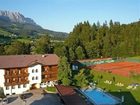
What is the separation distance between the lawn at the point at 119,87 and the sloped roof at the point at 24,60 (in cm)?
822

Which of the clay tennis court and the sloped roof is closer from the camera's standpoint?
the sloped roof

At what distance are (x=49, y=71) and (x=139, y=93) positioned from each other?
1572 centimetres

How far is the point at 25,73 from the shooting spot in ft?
155

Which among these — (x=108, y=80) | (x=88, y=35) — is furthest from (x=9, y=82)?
(x=88, y=35)

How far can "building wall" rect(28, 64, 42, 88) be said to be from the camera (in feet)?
156

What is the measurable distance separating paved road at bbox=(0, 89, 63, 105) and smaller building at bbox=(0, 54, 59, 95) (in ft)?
12.7

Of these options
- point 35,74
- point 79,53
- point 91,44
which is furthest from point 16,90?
point 91,44

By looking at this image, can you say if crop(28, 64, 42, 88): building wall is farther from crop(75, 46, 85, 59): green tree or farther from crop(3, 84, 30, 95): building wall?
crop(75, 46, 85, 59): green tree

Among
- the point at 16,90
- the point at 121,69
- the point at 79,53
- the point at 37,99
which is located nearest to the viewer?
the point at 37,99

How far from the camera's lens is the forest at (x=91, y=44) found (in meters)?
77.6

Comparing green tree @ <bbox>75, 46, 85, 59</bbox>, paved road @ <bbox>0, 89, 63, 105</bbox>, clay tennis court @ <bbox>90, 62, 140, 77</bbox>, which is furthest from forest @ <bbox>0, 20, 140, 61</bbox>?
paved road @ <bbox>0, 89, 63, 105</bbox>

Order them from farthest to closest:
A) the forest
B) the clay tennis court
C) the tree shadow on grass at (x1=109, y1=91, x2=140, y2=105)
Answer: the forest → the clay tennis court → the tree shadow on grass at (x1=109, y1=91, x2=140, y2=105)

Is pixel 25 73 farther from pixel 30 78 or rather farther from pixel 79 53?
pixel 79 53

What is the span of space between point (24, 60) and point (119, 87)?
611 inches
